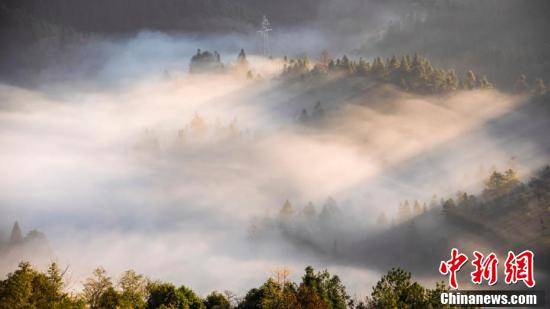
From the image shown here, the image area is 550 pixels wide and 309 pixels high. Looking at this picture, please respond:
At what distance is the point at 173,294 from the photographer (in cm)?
11931

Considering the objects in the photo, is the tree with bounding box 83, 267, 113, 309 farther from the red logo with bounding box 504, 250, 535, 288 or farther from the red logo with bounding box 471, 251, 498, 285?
the red logo with bounding box 504, 250, 535, 288

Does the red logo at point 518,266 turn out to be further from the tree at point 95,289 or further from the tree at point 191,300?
the tree at point 95,289

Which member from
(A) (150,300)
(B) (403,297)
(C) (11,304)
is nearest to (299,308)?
(B) (403,297)

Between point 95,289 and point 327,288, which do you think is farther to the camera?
point 327,288

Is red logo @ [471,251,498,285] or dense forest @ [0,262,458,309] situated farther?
red logo @ [471,251,498,285]

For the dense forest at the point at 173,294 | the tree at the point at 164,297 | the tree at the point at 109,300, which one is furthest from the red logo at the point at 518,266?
the tree at the point at 109,300

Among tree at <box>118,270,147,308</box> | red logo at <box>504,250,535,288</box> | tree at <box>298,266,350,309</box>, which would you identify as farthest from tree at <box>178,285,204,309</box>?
red logo at <box>504,250,535,288</box>

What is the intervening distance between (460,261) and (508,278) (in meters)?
15.2

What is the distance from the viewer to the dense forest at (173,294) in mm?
88938

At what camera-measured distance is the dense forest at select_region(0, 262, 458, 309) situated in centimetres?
8894

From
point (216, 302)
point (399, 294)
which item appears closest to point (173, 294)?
point (216, 302)

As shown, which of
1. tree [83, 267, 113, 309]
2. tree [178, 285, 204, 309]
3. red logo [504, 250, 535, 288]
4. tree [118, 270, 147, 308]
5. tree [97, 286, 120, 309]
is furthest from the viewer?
red logo [504, 250, 535, 288]

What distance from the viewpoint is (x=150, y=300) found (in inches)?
4801

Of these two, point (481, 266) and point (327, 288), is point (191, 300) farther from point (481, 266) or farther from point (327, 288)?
point (481, 266)
